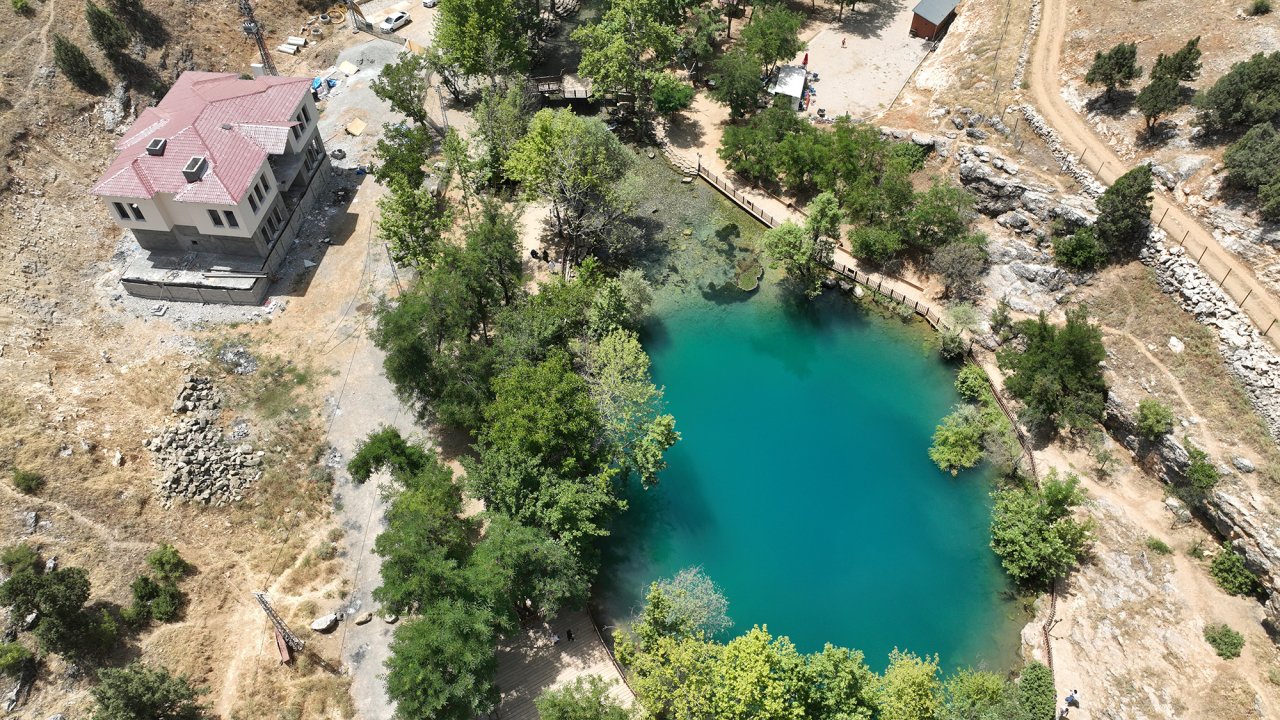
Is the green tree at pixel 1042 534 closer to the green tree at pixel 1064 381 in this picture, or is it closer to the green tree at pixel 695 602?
the green tree at pixel 1064 381

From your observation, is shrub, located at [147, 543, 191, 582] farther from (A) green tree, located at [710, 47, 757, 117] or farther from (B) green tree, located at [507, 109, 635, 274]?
(A) green tree, located at [710, 47, 757, 117]

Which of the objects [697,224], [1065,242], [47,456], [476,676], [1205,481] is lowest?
[47,456]

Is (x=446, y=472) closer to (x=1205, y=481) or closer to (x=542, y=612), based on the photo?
(x=542, y=612)

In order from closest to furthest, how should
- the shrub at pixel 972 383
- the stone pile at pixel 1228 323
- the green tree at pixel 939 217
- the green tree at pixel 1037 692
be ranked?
1. the green tree at pixel 1037 692
2. the stone pile at pixel 1228 323
3. the shrub at pixel 972 383
4. the green tree at pixel 939 217

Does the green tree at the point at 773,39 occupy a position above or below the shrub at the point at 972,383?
above

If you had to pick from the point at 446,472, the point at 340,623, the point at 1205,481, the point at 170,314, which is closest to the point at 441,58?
the point at 170,314

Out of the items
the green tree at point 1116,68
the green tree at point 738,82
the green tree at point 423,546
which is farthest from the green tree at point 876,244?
the green tree at point 423,546

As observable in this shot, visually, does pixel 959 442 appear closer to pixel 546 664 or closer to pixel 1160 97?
pixel 546 664

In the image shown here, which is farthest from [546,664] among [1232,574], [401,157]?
[401,157]
